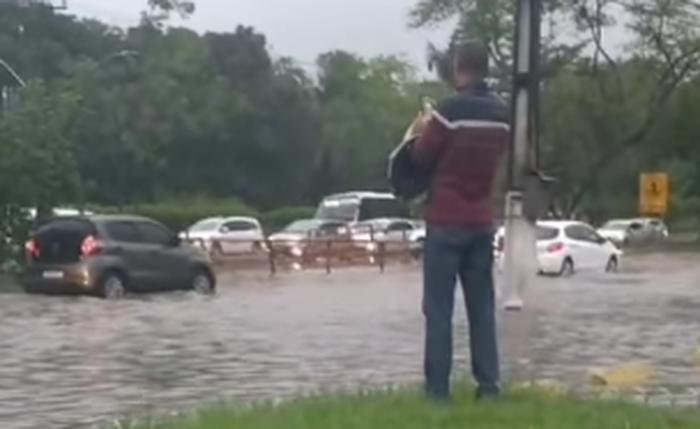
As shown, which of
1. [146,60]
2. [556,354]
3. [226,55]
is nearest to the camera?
[556,354]

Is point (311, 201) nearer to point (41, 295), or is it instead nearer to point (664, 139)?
point (664, 139)

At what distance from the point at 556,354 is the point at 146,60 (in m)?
76.5

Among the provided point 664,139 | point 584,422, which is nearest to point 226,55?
point 664,139

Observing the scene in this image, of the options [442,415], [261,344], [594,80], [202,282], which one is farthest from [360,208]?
[442,415]

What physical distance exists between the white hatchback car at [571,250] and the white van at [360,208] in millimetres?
27082

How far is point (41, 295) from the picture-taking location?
35.4 m

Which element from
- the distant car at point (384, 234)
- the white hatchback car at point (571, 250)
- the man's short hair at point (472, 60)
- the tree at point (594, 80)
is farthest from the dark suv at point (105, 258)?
the tree at point (594, 80)

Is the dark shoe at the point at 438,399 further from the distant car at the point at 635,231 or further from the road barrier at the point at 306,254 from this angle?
the distant car at the point at 635,231

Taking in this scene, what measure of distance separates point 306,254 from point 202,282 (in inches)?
703

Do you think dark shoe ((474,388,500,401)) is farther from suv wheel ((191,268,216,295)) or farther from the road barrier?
the road barrier

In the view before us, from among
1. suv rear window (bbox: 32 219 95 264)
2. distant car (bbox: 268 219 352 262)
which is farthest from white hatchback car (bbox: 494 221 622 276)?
suv rear window (bbox: 32 219 95 264)

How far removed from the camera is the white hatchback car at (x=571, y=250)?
161 feet

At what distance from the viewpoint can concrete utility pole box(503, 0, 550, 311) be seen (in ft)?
58.7

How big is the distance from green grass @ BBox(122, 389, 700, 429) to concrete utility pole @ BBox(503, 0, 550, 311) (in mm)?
6745
